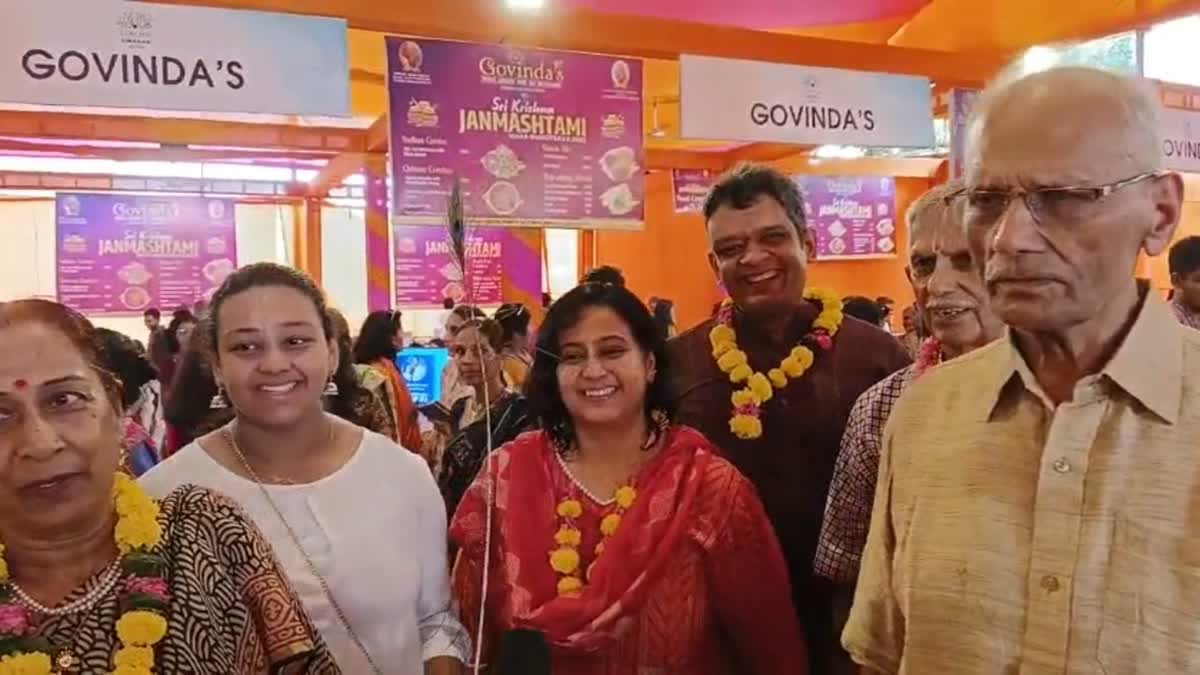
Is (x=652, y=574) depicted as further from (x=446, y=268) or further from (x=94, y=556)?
(x=446, y=268)

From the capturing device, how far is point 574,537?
2137 mm

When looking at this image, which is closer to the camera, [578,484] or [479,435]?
[578,484]

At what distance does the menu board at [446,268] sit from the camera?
8.65 metres

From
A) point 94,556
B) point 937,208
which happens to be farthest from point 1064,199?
point 94,556

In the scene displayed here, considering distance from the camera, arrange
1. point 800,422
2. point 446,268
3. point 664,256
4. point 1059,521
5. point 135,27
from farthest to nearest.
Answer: point 664,256
point 446,268
point 135,27
point 800,422
point 1059,521

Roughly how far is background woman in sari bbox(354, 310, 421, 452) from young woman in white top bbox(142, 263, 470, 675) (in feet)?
7.83

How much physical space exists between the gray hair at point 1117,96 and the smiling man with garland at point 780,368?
1.45 metres

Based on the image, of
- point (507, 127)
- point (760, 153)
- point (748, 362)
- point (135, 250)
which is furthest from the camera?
point (760, 153)

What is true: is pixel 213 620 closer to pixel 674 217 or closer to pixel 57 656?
pixel 57 656

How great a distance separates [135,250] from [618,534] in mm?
9061

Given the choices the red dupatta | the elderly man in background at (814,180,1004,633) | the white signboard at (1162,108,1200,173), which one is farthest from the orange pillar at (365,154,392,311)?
the elderly man in background at (814,180,1004,633)

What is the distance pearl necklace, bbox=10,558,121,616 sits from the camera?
1485 mm

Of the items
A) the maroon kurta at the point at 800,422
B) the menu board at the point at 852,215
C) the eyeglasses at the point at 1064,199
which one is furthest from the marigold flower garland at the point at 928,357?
the menu board at the point at 852,215

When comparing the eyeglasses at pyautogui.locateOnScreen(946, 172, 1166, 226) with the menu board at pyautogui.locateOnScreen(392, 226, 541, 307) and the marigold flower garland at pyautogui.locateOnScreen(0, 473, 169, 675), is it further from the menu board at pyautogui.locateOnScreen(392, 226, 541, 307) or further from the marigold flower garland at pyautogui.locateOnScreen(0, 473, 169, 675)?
the menu board at pyautogui.locateOnScreen(392, 226, 541, 307)
